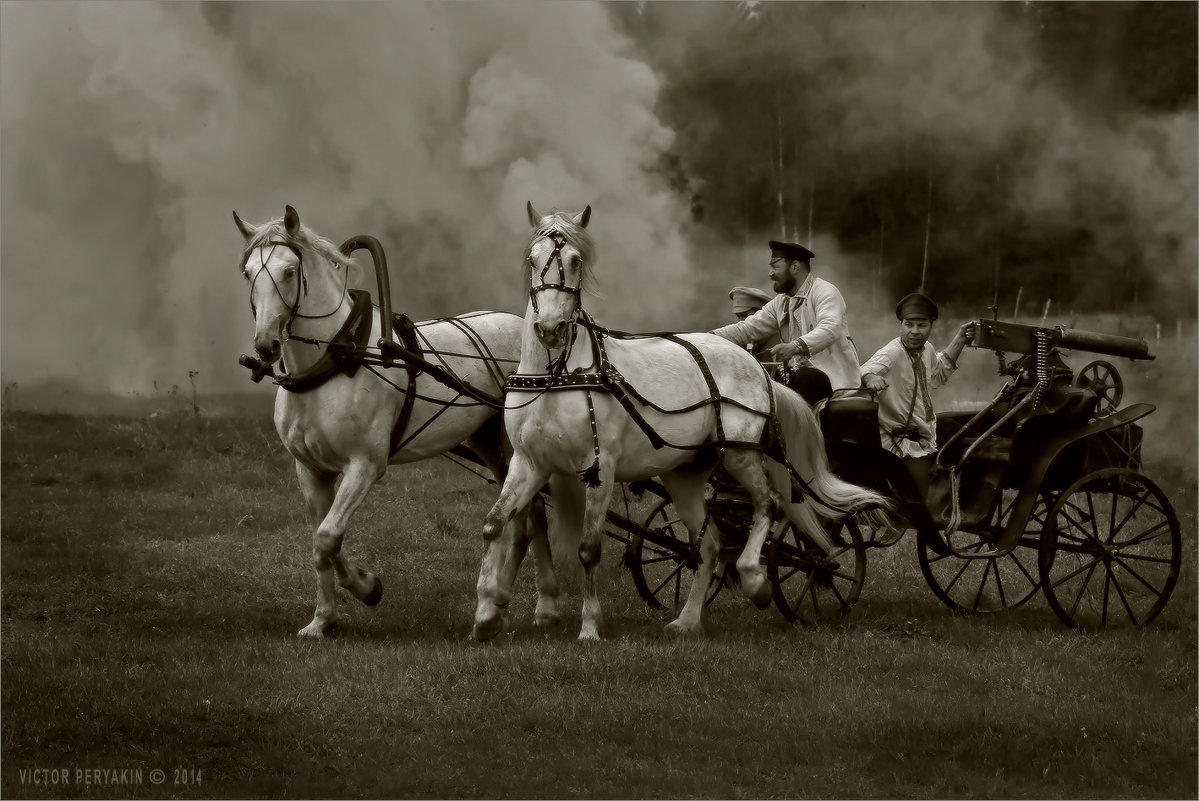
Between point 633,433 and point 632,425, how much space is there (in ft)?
0.15

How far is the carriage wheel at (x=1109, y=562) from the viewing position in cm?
788

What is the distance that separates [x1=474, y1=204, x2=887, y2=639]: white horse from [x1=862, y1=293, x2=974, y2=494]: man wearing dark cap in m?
0.68

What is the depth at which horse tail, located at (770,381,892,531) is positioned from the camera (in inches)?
→ 305

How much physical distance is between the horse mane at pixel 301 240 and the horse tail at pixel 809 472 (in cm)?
266

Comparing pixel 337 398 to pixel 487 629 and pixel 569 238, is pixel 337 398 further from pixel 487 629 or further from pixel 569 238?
pixel 569 238

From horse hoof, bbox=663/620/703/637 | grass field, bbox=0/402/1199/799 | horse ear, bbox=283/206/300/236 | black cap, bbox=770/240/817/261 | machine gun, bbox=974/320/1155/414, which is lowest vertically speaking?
grass field, bbox=0/402/1199/799

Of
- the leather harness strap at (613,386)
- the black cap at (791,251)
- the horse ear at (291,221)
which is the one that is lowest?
the leather harness strap at (613,386)

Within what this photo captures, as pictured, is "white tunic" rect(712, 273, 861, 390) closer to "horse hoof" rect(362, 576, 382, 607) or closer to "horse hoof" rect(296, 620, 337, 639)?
"horse hoof" rect(362, 576, 382, 607)

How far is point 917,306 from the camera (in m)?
8.29

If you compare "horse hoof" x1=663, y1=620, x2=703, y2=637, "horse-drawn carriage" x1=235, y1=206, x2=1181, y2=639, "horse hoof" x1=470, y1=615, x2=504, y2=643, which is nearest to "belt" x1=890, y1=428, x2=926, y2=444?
"horse-drawn carriage" x1=235, y1=206, x2=1181, y2=639

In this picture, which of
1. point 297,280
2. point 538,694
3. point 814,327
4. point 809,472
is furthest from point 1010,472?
point 297,280

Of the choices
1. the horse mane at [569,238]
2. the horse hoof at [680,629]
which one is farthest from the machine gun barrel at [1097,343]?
the horse mane at [569,238]

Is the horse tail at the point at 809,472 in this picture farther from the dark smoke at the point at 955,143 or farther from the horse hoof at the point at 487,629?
the dark smoke at the point at 955,143

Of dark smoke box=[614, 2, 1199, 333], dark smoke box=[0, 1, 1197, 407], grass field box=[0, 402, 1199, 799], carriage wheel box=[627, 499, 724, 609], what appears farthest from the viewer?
dark smoke box=[614, 2, 1199, 333]
